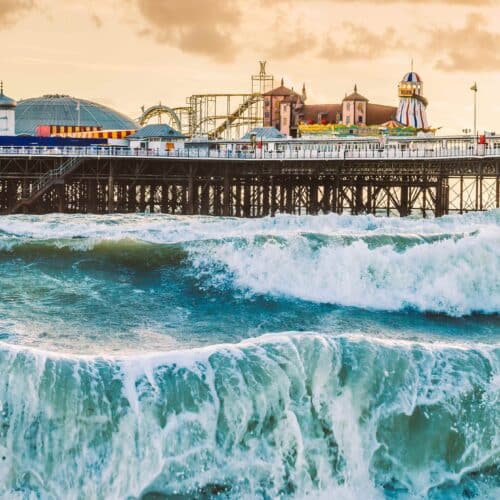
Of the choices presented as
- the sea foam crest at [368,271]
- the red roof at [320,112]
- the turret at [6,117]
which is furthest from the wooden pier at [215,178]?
the sea foam crest at [368,271]

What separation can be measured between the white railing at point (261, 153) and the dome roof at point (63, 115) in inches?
1215

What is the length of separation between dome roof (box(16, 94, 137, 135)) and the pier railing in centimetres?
3086

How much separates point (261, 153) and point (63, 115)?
37.9 metres

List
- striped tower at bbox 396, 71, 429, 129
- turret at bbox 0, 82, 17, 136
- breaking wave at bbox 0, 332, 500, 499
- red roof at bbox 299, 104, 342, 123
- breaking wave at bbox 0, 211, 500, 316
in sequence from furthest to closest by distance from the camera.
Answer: red roof at bbox 299, 104, 342, 123, striped tower at bbox 396, 71, 429, 129, turret at bbox 0, 82, 17, 136, breaking wave at bbox 0, 211, 500, 316, breaking wave at bbox 0, 332, 500, 499

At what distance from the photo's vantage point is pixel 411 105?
285ft

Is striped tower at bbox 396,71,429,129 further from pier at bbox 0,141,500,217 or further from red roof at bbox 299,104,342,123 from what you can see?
pier at bbox 0,141,500,217

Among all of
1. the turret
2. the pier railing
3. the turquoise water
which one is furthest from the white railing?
the turquoise water

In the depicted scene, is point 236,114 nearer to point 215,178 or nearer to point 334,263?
point 215,178

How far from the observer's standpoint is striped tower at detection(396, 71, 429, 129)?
86.6 m

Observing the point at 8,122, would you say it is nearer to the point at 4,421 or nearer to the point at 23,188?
the point at 23,188

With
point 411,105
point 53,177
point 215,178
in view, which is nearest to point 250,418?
point 53,177

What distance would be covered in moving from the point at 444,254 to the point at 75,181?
4009cm

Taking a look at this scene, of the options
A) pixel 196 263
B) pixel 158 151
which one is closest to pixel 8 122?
pixel 158 151

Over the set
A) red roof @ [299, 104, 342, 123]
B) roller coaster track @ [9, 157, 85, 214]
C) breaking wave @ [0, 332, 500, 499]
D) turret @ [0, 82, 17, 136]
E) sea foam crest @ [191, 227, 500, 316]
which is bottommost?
breaking wave @ [0, 332, 500, 499]
